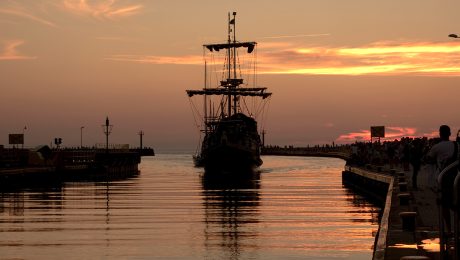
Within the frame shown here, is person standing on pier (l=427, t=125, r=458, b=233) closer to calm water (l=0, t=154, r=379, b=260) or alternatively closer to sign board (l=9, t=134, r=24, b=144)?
calm water (l=0, t=154, r=379, b=260)

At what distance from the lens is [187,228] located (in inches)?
1224

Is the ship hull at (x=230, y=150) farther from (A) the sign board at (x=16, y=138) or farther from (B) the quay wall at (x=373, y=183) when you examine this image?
(B) the quay wall at (x=373, y=183)

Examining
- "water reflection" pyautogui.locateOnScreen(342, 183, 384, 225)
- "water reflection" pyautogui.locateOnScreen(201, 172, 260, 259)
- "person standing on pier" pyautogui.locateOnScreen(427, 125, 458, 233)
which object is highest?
"person standing on pier" pyautogui.locateOnScreen(427, 125, 458, 233)

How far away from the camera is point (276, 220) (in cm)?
3456

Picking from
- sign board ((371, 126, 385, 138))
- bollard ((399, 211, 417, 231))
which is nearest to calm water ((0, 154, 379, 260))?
bollard ((399, 211, 417, 231))

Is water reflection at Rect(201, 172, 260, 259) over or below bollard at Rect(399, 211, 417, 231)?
below

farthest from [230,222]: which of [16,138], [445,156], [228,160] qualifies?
[228,160]

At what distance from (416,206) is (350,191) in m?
33.2

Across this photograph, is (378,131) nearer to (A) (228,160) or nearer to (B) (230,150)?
(B) (230,150)

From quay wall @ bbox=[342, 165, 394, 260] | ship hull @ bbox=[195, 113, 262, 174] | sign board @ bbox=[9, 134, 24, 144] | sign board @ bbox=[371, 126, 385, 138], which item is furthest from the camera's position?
ship hull @ bbox=[195, 113, 262, 174]

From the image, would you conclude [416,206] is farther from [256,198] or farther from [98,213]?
[256,198]

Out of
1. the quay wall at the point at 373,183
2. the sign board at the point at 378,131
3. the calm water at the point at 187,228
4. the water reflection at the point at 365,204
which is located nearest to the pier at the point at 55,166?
the calm water at the point at 187,228

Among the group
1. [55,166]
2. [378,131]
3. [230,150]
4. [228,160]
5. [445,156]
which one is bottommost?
[55,166]

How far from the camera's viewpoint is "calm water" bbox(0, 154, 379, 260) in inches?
941
